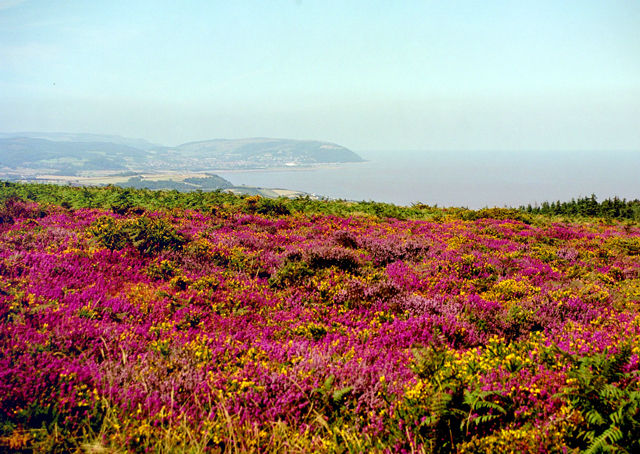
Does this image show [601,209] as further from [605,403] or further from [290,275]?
[605,403]

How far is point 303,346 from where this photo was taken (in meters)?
4.49

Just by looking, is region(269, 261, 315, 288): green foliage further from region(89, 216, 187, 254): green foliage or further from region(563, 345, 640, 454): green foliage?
region(563, 345, 640, 454): green foliage

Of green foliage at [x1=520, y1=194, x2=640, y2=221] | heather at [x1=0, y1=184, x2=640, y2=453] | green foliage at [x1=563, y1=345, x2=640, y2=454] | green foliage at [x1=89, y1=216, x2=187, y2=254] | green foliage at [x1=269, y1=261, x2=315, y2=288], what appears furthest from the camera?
green foliage at [x1=520, y1=194, x2=640, y2=221]

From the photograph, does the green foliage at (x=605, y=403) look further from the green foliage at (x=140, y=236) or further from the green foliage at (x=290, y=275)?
the green foliage at (x=140, y=236)

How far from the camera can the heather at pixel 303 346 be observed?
2.99 meters

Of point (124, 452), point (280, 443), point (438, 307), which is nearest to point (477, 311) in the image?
point (438, 307)

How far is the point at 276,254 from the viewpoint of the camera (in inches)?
334

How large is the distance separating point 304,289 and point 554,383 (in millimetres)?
4166

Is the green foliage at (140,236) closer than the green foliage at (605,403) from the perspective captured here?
No

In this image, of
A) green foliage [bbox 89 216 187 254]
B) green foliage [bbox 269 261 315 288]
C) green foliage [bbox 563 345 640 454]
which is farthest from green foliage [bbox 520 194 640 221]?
green foliage [bbox 89 216 187 254]

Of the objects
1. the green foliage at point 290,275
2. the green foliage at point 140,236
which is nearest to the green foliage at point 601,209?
the green foliage at point 290,275

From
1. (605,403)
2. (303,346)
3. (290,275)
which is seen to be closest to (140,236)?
(290,275)

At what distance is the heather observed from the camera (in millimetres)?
2994

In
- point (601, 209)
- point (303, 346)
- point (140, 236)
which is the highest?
point (601, 209)
